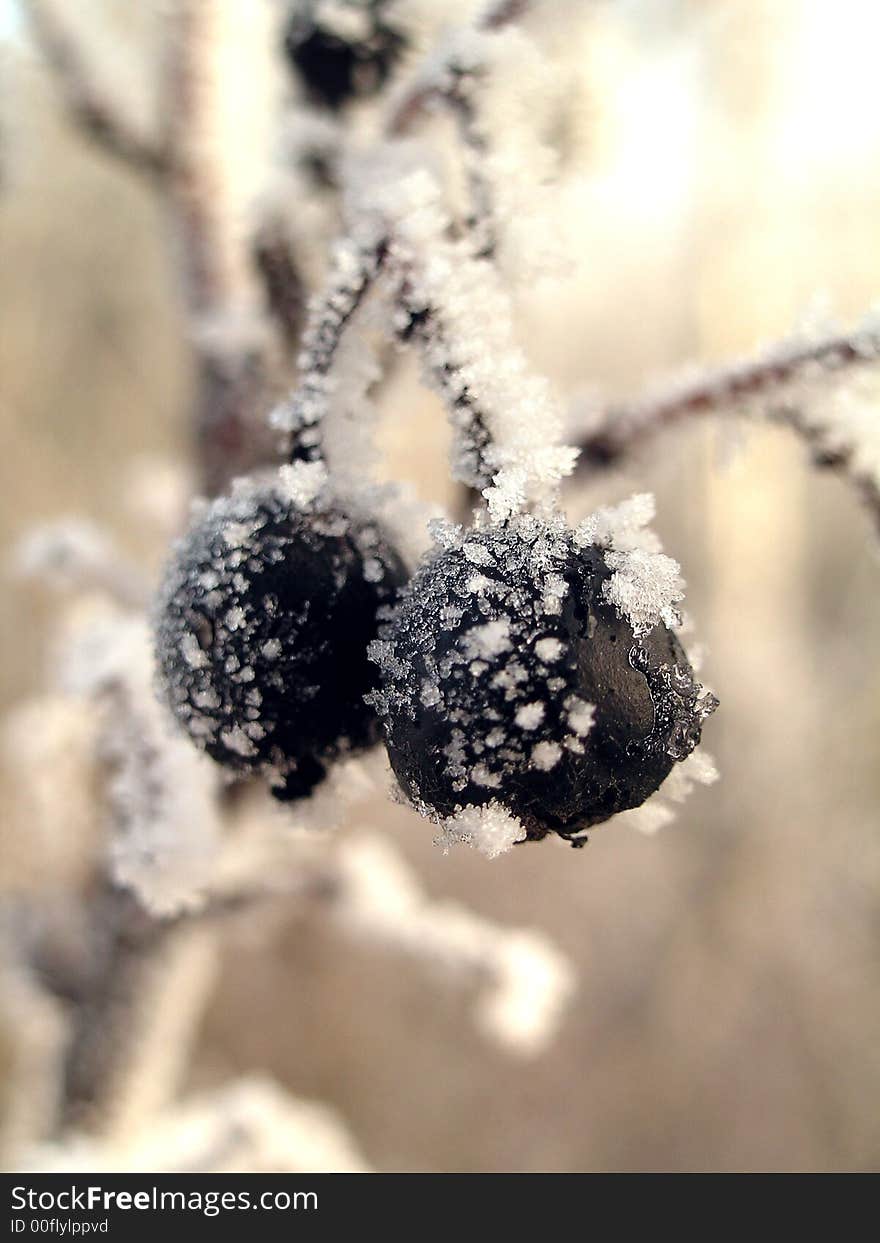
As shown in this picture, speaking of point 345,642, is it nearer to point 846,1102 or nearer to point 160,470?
point 160,470

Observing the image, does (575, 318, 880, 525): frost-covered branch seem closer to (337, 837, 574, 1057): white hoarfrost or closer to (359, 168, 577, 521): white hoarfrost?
(359, 168, 577, 521): white hoarfrost

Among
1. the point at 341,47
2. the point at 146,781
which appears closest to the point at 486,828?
the point at 146,781

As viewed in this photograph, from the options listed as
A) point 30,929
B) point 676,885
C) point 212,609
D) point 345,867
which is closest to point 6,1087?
point 30,929

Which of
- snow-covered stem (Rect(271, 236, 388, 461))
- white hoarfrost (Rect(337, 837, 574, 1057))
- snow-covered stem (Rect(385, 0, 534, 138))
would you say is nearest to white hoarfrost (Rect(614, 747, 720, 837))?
snow-covered stem (Rect(271, 236, 388, 461))

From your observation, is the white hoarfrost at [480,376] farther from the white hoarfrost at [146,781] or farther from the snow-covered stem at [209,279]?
the snow-covered stem at [209,279]
